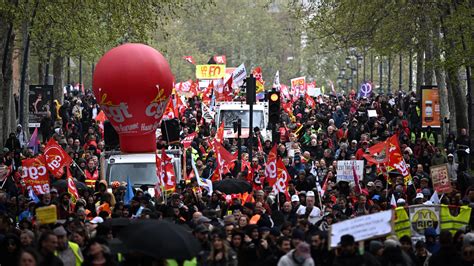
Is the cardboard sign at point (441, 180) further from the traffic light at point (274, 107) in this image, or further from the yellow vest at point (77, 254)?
the yellow vest at point (77, 254)

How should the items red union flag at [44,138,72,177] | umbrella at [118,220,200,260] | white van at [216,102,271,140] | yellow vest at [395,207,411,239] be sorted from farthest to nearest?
white van at [216,102,271,140]
red union flag at [44,138,72,177]
yellow vest at [395,207,411,239]
umbrella at [118,220,200,260]

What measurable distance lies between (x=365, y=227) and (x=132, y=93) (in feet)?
50.0

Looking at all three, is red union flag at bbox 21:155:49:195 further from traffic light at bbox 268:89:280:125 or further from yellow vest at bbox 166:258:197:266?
yellow vest at bbox 166:258:197:266

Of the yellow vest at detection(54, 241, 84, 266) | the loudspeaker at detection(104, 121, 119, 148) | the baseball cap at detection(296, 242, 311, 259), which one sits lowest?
the yellow vest at detection(54, 241, 84, 266)

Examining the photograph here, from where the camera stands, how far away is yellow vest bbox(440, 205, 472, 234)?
1853cm

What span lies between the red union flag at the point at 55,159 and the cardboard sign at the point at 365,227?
11807 mm

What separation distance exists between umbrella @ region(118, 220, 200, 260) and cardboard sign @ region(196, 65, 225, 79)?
192 feet

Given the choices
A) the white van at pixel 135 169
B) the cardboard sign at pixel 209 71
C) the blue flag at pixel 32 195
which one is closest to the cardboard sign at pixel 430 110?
the white van at pixel 135 169

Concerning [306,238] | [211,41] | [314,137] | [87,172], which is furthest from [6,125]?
[211,41]

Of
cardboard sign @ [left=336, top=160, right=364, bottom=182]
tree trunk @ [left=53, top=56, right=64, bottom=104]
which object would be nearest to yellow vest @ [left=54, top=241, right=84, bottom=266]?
cardboard sign @ [left=336, top=160, right=364, bottom=182]

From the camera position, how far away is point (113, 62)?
29469 millimetres

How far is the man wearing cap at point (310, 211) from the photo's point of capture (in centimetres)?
2022

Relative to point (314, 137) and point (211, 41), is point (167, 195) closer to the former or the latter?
point (314, 137)

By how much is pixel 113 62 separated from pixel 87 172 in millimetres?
2617
